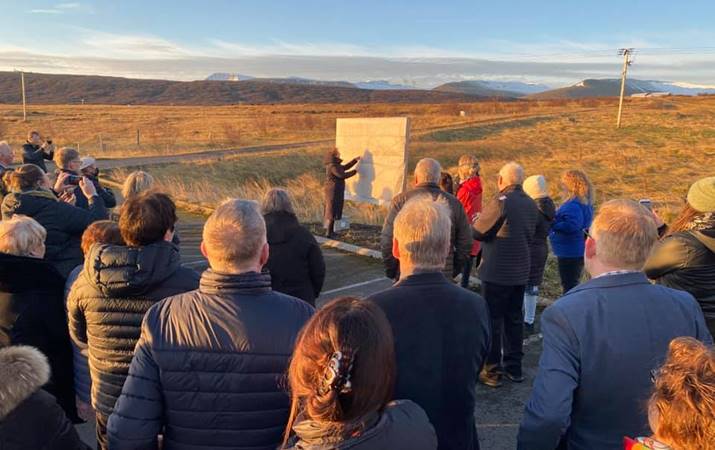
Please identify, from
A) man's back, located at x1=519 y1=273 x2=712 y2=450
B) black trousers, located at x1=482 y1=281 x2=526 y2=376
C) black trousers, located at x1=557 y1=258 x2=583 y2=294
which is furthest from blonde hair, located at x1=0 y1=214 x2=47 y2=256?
black trousers, located at x1=557 y1=258 x2=583 y2=294

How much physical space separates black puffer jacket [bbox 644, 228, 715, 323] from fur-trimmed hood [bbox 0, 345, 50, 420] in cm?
318

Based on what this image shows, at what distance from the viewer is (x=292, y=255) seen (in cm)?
455

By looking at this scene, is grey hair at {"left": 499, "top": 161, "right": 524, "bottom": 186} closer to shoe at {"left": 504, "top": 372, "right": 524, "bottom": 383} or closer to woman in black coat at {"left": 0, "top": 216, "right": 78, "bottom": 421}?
shoe at {"left": 504, "top": 372, "right": 524, "bottom": 383}

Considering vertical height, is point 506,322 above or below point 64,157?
below

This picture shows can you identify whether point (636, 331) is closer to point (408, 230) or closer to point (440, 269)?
point (440, 269)

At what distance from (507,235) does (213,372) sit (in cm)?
336

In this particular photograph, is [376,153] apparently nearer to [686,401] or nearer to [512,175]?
[512,175]

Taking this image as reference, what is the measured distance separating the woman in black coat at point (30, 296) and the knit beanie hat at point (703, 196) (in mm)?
3907

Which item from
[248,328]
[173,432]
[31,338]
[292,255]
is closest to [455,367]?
[248,328]

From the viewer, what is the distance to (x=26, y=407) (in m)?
2.03

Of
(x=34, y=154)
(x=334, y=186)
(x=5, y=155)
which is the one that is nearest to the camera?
(x=5, y=155)

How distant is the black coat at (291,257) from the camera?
14.8 feet

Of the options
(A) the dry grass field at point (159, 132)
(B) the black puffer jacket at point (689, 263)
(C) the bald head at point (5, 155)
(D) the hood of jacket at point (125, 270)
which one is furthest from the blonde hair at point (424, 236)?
(A) the dry grass field at point (159, 132)

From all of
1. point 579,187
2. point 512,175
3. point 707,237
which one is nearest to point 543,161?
point 579,187
